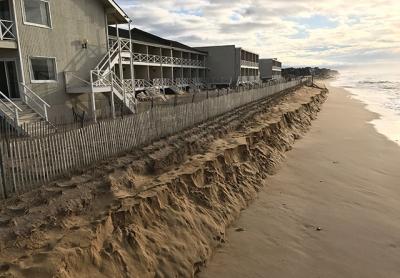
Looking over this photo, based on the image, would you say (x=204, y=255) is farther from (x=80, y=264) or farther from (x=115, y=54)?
(x=115, y=54)

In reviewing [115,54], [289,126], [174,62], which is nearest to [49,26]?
[115,54]

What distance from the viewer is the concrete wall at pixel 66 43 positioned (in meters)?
17.3

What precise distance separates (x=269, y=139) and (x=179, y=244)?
10.1 metres

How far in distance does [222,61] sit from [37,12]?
4383 centimetres

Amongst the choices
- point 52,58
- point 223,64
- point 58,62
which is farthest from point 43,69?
point 223,64

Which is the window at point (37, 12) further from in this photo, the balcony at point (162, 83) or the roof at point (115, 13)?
the balcony at point (162, 83)

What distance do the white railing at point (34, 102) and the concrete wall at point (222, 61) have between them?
1726 inches

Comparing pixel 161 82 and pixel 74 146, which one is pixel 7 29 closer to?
pixel 74 146

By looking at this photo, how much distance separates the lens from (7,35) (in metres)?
16.6

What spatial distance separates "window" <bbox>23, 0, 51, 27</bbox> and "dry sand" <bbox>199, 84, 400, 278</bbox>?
1329 centimetres

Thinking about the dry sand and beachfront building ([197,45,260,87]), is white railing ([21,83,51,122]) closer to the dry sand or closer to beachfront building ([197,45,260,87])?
the dry sand

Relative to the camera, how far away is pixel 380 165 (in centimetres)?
1459

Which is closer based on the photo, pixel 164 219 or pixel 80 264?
pixel 80 264

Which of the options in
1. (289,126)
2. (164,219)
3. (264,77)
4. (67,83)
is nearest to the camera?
(164,219)
